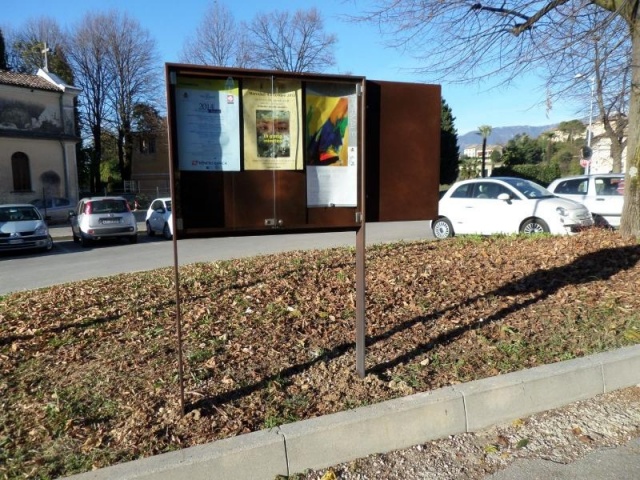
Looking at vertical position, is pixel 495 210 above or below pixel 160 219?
above

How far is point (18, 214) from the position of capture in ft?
53.2

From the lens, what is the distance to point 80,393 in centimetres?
365

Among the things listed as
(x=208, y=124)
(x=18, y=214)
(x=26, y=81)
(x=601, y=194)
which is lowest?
(x=18, y=214)

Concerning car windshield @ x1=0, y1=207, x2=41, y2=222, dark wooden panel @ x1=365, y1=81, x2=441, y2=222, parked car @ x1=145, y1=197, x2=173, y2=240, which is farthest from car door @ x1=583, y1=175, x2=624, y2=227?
car windshield @ x1=0, y1=207, x2=41, y2=222

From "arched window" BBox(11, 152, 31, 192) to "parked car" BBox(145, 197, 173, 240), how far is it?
1402 cm

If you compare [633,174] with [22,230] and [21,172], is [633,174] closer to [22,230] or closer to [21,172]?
[22,230]

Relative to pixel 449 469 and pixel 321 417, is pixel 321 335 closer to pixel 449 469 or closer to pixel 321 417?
pixel 321 417

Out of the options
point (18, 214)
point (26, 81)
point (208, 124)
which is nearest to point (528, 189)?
point (208, 124)

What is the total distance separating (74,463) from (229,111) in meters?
2.28

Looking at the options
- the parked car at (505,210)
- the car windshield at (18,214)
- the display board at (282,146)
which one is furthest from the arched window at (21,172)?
the display board at (282,146)

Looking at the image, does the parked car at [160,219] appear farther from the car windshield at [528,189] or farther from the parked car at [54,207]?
the car windshield at [528,189]

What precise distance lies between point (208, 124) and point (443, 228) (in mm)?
11412

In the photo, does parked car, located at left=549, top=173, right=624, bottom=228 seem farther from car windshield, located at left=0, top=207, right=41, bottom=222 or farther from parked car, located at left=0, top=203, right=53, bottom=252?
car windshield, located at left=0, top=207, right=41, bottom=222

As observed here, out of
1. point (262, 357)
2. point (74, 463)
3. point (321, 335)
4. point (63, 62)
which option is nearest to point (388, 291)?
point (321, 335)
